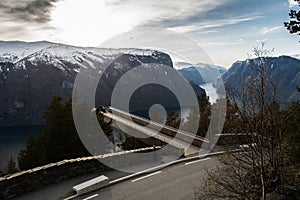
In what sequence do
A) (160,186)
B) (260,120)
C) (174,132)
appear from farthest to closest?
(174,132) < (160,186) < (260,120)

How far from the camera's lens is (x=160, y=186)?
484 inches

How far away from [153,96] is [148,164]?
516 ft

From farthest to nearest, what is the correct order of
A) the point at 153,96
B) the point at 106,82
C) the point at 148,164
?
the point at 106,82 < the point at 153,96 < the point at 148,164

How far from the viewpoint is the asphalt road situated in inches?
443

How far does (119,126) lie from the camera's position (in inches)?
1458

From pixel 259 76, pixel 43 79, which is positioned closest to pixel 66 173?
pixel 259 76

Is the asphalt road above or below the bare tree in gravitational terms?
below

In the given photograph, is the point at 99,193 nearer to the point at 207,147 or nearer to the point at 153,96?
the point at 207,147

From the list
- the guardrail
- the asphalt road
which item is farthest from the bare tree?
the guardrail

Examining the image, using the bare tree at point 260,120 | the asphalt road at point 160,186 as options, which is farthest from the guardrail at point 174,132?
the bare tree at point 260,120

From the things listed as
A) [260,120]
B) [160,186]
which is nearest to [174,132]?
[160,186]

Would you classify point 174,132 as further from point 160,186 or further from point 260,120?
point 260,120

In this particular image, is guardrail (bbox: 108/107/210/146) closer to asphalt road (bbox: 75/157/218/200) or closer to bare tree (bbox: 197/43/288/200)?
asphalt road (bbox: 75/157/218/200)

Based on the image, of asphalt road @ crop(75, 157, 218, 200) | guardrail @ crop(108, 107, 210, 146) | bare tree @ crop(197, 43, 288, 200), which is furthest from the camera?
guardrail @ crop(108, 107, 210, 146)
